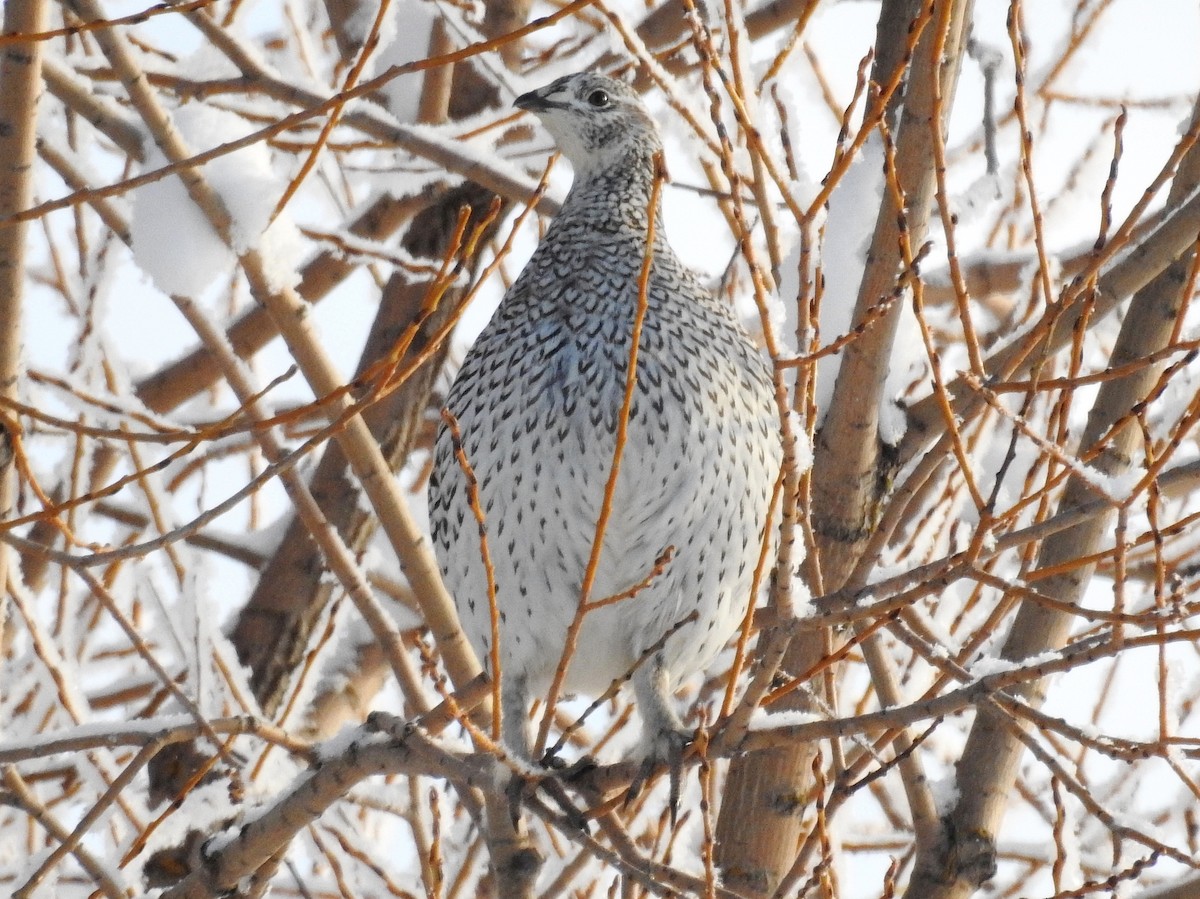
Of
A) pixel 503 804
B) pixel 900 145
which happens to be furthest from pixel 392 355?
pixel 900 145

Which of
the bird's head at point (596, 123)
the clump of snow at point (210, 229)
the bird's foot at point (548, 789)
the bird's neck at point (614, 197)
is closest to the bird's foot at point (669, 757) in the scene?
the bird's foot at point (548, 789)

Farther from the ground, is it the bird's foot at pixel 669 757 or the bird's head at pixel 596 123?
the bird's head at pixel 596 123

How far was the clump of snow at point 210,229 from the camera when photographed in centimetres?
300

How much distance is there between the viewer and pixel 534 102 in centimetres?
409

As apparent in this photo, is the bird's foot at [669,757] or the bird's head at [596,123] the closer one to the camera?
the bird's foot at [669,757]

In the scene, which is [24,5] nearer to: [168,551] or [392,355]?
[392,355]

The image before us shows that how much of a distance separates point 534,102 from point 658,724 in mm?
1763

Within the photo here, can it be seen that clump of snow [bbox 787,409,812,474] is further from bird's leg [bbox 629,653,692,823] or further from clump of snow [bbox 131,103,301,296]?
clump of snow [bbox 131,103,301,296]

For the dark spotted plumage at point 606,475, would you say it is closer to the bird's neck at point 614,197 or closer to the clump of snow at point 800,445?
the bird's neck at point 614,197

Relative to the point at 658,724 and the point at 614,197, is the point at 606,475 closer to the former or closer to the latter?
the point at 658,724

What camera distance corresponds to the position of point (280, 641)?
4.89m

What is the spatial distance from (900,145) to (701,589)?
101cm

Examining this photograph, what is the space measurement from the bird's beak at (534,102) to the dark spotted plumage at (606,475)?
2.02ft

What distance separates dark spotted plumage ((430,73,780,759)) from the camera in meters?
3.18
